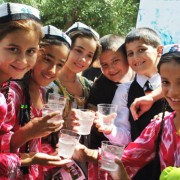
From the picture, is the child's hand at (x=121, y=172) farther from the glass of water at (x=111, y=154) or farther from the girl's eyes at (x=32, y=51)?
the girl's eyes at (x=32, y=51)

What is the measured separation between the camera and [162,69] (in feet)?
7.38

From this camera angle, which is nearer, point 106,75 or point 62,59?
point 62,59

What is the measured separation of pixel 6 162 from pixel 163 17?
3.83m

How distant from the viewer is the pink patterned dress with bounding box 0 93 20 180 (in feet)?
6.77

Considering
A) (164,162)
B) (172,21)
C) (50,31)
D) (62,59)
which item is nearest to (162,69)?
(164,162)

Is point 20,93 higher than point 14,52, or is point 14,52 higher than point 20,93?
point 14,52

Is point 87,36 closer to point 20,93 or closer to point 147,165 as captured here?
point 20,93

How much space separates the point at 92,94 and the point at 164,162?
123 centimetres

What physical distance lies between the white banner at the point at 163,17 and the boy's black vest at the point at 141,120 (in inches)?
81.3

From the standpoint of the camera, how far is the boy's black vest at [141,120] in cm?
242

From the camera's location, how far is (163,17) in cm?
512

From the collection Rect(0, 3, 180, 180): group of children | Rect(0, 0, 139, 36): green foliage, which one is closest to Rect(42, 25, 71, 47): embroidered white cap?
Rect(0, 3, 180, 180): group of children

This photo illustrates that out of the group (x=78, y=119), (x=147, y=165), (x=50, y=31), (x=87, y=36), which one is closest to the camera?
(x=147, y=165)

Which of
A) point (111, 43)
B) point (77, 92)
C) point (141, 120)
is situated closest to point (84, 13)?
point (111, 43)
